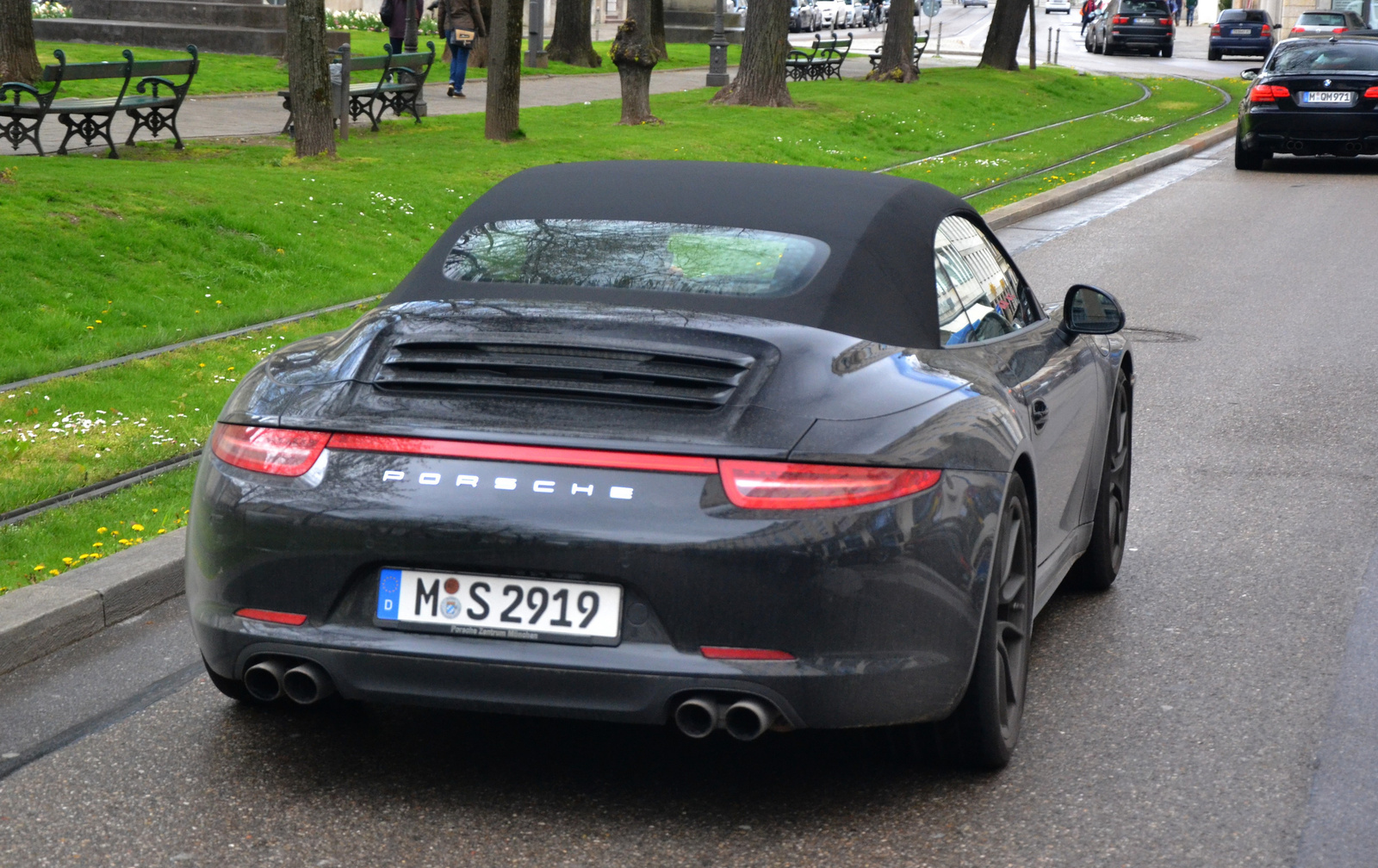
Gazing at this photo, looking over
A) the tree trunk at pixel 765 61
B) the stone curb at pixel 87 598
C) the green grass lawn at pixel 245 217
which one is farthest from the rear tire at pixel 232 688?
the tree trunk at pixel 765 61

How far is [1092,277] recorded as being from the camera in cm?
1368

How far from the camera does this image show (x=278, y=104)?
23109 mm

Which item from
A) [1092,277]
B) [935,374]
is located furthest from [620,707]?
[1092,277]

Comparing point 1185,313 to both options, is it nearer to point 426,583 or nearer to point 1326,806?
point 1326,806

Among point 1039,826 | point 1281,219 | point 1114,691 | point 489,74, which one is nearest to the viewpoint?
point 1039,826

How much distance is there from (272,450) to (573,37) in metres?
33.9

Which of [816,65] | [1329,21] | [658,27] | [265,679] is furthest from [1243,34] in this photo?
[265,679]

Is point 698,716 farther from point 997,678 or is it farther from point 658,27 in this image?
point 658,27

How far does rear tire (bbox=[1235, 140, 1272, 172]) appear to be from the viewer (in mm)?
22891

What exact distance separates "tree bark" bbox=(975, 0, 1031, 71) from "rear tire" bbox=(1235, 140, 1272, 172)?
14.5 meters

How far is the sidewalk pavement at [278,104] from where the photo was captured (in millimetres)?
18625

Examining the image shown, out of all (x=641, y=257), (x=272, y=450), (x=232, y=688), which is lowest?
(x=232, y=688)

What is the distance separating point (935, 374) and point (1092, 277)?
1006 centimetres

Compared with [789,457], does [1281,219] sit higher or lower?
lower
